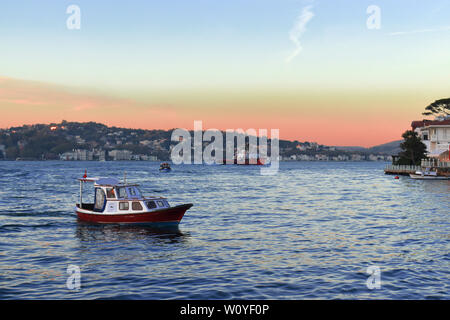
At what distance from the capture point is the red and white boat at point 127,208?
108 feet

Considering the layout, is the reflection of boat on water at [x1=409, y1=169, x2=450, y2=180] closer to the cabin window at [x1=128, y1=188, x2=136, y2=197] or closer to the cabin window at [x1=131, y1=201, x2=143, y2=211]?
the cabin window at [x1=128, y1=188, x2=136, y2=197]

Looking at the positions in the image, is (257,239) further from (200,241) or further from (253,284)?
(253,284)

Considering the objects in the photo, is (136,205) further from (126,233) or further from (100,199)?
(100,199)

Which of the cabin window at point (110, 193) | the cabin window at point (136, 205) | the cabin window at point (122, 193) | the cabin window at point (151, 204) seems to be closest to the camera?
the cabin window at point (136, 205)

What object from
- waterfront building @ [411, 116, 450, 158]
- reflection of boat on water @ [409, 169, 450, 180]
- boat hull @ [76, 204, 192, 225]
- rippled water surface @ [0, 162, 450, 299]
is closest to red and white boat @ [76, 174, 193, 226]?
boat hull @ [76, 204, 192, 225]

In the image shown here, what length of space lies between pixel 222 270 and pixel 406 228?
1950 centimetres

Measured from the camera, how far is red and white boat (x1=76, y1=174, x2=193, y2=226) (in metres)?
32.8

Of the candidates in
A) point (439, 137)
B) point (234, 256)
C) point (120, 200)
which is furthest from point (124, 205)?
point (439, 137)

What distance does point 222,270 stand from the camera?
66.1 feet

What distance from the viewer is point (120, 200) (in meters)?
33.4

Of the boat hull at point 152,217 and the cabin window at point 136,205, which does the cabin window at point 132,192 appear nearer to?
the cabin window at point 136,205

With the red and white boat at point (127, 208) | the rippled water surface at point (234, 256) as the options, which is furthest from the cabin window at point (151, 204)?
the rippled water surface at point (234, 256)
